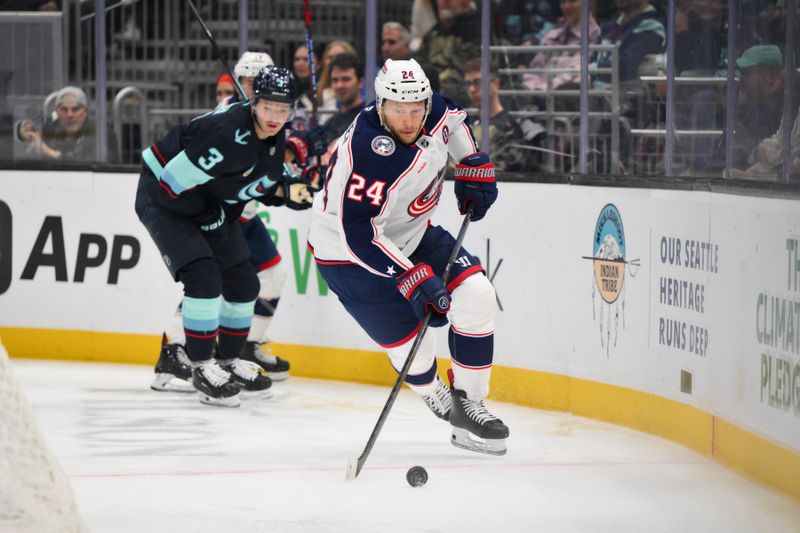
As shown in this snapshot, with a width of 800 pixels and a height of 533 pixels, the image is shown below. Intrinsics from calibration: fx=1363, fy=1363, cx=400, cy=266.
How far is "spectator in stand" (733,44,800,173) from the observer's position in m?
4.14

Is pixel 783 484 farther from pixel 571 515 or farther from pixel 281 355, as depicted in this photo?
pixel 281 355

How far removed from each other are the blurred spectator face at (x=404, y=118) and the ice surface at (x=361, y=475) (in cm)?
102

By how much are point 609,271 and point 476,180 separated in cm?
89

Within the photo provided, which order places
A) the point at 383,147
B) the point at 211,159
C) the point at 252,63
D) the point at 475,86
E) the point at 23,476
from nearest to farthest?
the point at 23,476
the point at 383,147
the point at 211,159
the point at 252,63
the point at 475,86

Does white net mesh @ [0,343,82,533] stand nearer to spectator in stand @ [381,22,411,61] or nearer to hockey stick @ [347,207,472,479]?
hockey stick @ [347,207,472,479]

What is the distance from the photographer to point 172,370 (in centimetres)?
567

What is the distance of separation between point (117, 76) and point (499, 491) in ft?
11.4

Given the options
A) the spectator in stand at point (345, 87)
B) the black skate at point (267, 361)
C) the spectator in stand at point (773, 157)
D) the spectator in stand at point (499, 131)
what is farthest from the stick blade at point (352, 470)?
the spectator in stand at point (345, 87)

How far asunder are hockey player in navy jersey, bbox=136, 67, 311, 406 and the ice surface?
324 millimetres

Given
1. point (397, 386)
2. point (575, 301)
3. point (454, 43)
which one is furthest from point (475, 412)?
point (454, 43)

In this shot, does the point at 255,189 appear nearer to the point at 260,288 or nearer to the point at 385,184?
the point at 260,288

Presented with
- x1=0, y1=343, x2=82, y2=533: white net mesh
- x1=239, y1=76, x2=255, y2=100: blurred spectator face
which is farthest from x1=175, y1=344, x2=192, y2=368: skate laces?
x1=0, y1=343, x2=82, y2=533: white net mesh

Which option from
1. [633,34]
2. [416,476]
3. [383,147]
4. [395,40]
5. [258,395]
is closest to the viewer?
[416,476]

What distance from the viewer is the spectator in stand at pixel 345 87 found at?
20.6 feet
